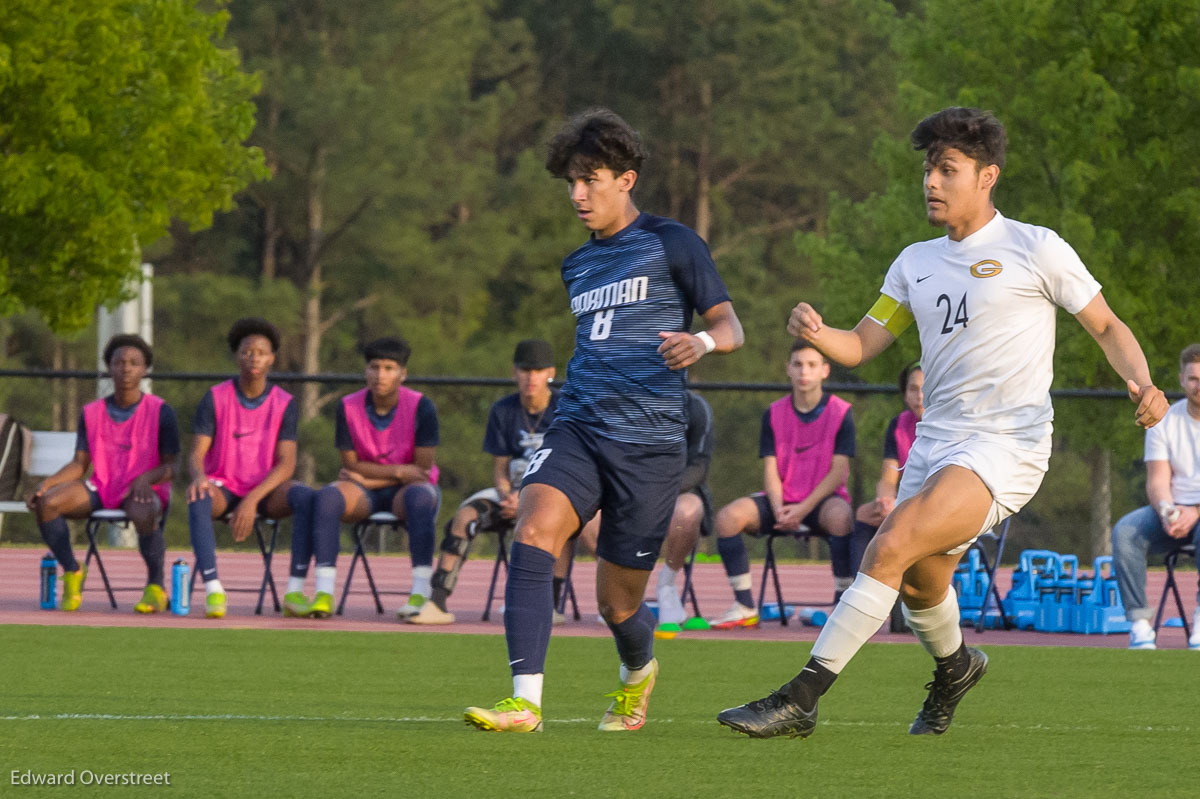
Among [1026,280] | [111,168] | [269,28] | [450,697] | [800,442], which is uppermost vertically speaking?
[269,28]

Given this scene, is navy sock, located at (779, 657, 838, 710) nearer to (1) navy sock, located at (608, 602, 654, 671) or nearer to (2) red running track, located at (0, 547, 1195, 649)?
(1) navy sock, located at (608, 602, 654, 671)

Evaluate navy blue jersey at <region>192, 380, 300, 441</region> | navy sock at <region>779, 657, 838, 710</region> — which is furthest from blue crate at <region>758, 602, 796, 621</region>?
navy sock at <region>779, 657, 838, 710</region>

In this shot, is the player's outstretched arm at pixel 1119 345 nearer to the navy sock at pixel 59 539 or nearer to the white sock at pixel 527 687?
the white sock at pixel 527 687

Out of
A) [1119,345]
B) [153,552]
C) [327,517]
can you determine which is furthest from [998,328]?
[153,552]

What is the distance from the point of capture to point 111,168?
2061cm

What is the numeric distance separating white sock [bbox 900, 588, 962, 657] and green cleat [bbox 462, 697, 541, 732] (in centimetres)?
128

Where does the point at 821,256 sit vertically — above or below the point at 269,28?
below

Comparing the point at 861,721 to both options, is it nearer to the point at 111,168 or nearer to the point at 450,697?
the point at 450,697

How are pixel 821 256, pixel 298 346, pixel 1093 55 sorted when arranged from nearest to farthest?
1. pixel 1093 55
2. pixel 821 256
3. pixel 298 346

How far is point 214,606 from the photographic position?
11.6 m

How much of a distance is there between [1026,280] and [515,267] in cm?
3966

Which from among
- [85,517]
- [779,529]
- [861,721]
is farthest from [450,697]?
[85,517]

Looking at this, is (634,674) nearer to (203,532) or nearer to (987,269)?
(987,269)

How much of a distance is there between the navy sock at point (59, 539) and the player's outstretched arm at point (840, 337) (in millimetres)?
6947
